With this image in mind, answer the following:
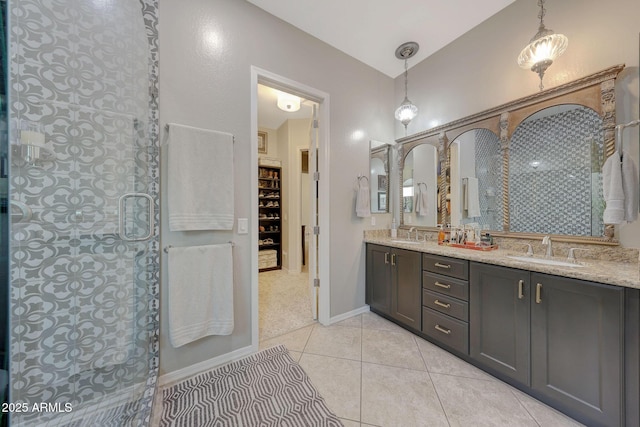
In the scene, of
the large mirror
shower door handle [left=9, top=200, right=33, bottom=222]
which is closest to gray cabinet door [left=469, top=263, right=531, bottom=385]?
the large mirror

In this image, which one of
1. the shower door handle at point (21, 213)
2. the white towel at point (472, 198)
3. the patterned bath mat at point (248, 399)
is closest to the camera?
the shower door handle at point (21, 213)

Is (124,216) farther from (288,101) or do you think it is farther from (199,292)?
(288,101)

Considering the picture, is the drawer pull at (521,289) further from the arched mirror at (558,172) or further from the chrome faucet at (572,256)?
the arched mirror at (558,172)

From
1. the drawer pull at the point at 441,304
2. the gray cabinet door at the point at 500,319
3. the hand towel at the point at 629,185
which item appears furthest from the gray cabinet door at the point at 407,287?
the hand towel at the point at 629,185

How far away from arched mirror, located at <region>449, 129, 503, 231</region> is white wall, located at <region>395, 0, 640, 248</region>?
314 mm

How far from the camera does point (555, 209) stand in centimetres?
177

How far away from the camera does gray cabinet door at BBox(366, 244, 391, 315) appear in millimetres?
2471

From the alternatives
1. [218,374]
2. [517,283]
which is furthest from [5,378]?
[517,283]

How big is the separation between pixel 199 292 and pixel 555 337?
7.60ft

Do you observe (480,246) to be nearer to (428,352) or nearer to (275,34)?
(428,352)

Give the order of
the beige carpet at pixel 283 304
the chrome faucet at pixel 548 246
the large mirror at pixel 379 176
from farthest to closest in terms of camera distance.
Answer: the large mirror at pixel 379 176 → the beige carpet at pixel 283 304 → the chrome faucet at pixel 548 246

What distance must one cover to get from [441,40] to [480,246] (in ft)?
7.08

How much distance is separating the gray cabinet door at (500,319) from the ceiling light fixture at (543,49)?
1.50 meters

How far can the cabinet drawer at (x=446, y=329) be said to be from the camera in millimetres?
1802
